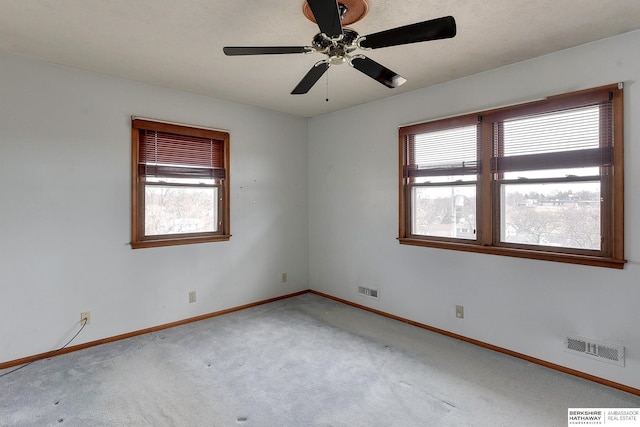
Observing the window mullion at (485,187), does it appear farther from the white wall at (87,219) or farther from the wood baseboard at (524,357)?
the white wall at (87,219)

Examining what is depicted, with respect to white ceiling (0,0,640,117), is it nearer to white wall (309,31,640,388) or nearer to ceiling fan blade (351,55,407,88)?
white wall (309,31,640,388)

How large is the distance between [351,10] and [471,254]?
2.42 meters

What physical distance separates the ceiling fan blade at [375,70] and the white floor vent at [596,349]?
2435 mm

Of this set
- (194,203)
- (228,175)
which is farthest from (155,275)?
(228,175)

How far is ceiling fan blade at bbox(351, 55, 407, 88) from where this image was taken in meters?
2.08

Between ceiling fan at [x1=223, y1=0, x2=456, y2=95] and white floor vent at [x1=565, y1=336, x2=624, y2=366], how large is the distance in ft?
8.01

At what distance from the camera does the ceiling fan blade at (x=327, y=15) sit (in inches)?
56.2

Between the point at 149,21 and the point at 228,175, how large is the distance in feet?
6.62

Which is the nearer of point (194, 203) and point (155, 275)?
point (155, 275)

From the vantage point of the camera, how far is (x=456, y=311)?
3352 millimetres

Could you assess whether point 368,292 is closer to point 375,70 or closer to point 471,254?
point 471,254

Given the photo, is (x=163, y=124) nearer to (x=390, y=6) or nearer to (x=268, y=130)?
(x=268, y=130)

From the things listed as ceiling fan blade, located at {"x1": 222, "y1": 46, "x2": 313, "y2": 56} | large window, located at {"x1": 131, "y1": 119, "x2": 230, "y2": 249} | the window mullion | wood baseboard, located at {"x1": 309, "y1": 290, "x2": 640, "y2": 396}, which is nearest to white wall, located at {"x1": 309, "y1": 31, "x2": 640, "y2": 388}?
wood baseboard, located at {"x1": 309, "y1": 290, "x2": 640, "y2": 396}

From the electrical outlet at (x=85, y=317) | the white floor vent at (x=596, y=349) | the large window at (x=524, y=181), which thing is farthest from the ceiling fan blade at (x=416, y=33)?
the electrical outlet at (x=85, y=317)
